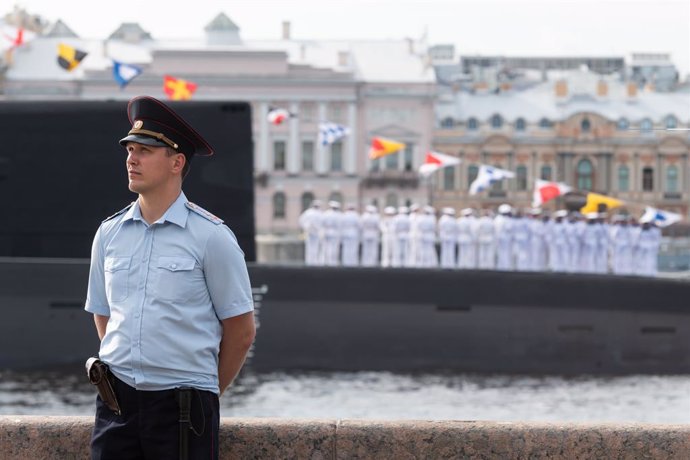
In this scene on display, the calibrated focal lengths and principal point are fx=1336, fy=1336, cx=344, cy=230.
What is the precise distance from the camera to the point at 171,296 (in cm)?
438

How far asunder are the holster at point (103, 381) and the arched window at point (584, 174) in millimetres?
86214

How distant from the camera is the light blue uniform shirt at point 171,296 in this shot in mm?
4375

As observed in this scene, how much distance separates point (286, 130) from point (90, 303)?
8020 centimetres

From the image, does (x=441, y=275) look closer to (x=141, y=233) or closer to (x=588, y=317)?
(x=588, y=317)

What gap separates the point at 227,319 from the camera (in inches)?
177

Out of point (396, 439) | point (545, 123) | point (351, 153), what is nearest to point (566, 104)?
point (545, 123)

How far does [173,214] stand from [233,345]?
49 cm

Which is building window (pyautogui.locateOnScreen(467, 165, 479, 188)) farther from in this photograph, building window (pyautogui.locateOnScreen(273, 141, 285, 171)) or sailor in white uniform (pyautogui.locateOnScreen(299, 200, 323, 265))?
sailor in white uniform (pyautogui.locateOnScreen(299, 200, 323, 265))

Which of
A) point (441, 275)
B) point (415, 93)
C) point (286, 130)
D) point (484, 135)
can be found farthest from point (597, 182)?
point (441, 275)

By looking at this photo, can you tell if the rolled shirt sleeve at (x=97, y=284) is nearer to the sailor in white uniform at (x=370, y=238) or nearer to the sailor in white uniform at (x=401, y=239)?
the sailor in white uniform at (x=401, y=239)

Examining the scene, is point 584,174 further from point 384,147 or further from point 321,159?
point 384,147

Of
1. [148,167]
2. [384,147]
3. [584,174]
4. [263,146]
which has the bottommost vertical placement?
[584,174]

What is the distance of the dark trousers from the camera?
4.38m

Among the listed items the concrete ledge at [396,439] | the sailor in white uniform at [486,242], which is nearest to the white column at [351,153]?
the sailor in white uniform at [486,242]
